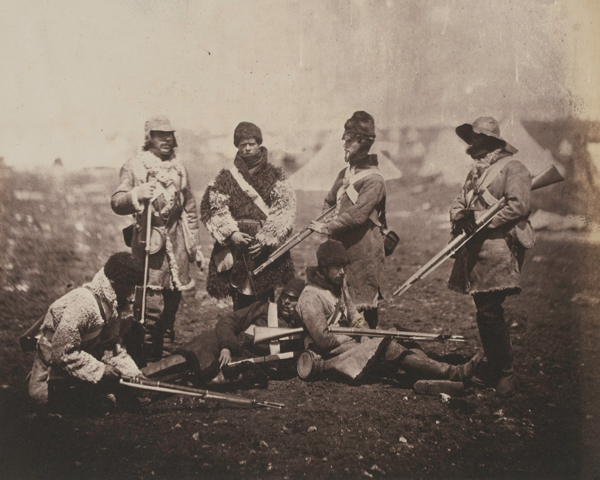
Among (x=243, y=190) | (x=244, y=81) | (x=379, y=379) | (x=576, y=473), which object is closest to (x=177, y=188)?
(x=243, y=190)

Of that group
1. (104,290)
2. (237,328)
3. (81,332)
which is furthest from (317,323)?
(81,332)

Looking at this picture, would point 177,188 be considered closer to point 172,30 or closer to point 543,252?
point 172,30

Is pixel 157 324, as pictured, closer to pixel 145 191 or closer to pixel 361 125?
pixel 145 191

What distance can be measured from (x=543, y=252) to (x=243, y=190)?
2.50m

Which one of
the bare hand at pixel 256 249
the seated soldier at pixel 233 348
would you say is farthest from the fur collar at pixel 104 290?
the bare hand at pixel 256 249

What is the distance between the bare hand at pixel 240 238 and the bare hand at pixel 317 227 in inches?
19.9

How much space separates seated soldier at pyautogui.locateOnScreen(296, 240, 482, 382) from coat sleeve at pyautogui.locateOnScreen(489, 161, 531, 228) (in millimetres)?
1034

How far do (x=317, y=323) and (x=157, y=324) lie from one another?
1323mm

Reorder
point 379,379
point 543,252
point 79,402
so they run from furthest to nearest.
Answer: point 543,252, point 379,379, point 79,402

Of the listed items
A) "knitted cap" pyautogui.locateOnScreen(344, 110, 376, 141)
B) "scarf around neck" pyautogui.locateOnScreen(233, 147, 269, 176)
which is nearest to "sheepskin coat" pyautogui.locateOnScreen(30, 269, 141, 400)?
"scarf around neck" pyautogui.locateOnScreen(233, 147, 269, 176)

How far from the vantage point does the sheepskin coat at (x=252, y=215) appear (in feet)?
17.2

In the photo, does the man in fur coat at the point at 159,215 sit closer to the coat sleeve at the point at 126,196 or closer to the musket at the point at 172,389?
the coat sleeve at the point at 126,196

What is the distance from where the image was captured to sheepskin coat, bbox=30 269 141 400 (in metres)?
4.35

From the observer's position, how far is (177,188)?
530 centimetres
